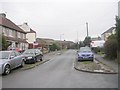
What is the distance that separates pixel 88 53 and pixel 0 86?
1457 cm

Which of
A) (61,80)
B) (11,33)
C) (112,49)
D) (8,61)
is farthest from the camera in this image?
(11,33)

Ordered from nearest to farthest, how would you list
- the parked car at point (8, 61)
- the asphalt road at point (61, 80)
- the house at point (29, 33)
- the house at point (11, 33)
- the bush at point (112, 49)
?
1. the asphalt road at point (61, 80)
2. the parked car at point (8, 61)
3. the bush at point (112, 49)
4. the house at point (11, 33)
5. the house at point (29, 33)

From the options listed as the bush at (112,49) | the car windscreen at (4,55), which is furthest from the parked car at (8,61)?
the bush at (112,49)

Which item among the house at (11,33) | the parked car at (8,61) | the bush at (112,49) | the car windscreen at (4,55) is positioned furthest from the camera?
the house at (11,33)

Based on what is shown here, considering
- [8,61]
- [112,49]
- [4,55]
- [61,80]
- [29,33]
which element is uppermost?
[29,33]

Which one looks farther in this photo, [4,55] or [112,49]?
[112,49]

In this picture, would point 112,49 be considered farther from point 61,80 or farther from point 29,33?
point 29,33

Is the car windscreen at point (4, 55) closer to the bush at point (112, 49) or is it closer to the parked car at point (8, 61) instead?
the parked car at point (8, 61)

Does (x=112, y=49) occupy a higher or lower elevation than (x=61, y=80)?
higher

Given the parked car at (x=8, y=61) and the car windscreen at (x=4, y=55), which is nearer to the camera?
the parked car at (x=8, y=61)

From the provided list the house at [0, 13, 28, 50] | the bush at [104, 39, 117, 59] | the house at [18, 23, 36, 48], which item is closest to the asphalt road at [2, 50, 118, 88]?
the bush at [104, 39, 117, 59]

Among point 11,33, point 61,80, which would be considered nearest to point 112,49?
point 61,80

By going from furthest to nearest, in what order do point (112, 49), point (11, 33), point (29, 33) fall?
point (29, 33), point (11, 33), point (112, 49)

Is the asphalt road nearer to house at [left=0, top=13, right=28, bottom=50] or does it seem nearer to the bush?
the bush
